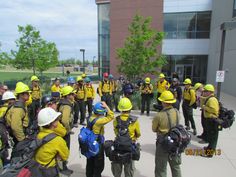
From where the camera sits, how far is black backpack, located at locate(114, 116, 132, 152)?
10.1 ft

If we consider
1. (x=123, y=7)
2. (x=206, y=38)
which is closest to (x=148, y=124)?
(x=206, y=38)

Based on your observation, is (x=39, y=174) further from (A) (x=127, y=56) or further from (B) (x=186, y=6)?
(B) (x=186, y=6)

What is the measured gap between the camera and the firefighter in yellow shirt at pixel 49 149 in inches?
92.0

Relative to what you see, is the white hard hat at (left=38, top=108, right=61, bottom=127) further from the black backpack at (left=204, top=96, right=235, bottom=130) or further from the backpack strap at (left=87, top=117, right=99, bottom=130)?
the black backpack at (left=204, top=96, right=235, bottom=130)

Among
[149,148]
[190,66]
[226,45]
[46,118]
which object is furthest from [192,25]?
[46,118]

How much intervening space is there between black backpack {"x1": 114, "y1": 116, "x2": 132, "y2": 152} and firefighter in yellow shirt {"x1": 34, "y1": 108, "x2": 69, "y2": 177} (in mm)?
943

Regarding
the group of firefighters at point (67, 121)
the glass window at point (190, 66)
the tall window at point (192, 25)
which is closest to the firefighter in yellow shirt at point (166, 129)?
the group of firefighters at point (67, 121)

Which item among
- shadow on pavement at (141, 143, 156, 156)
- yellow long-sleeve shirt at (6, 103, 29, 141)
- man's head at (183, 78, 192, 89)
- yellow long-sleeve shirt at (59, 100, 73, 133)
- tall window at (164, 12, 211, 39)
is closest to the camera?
yellow long-sleeve shirt at (6, 103, 29, 141)

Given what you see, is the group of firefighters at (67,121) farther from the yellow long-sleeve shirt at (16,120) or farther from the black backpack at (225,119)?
the black backpack at (225,119)

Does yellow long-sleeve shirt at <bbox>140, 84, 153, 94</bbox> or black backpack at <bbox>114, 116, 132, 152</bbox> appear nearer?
black backpack at <bbox>114, 116, 132, 152</bbox>

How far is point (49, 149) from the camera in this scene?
92.2 inches

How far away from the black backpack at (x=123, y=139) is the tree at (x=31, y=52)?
16.6 meters

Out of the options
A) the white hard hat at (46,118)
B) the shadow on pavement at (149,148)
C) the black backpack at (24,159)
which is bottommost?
the shadow on pavement at (149,148)

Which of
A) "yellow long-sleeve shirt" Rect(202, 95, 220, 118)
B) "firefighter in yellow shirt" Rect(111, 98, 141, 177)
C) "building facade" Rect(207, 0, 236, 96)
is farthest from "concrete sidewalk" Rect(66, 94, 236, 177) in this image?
"building facade" Rect(207, 0, 236, 96)
